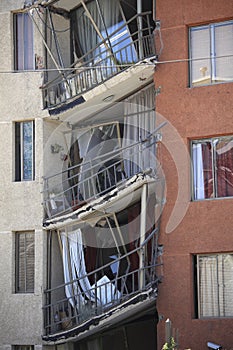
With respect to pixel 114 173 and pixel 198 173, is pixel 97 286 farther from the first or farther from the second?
pixel 198 173

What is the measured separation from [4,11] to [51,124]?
372 centimetres

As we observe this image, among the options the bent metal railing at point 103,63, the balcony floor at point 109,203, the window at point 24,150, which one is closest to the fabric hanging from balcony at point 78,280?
the balcony floor at point 109,203

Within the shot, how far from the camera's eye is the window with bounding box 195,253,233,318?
23406 millimetres

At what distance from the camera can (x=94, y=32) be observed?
2777 cm

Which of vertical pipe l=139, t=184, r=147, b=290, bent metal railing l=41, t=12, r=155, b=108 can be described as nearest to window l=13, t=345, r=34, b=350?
vertical pipe l=139, t=184, r=147, b=290

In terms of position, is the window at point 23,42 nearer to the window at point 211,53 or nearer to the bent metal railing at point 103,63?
the bent metal railing at point 103,63

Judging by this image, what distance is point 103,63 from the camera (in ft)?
87.4

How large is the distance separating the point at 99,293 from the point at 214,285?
3563mm

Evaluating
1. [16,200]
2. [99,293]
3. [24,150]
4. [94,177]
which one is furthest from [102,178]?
[99,293]

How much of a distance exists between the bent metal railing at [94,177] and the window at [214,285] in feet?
9.46

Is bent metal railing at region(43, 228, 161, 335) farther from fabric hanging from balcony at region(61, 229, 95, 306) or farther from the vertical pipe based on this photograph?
fabric hanging from balcony at region(61, 229, 95, 306)

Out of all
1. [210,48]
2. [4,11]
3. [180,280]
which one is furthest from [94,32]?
[180,280]

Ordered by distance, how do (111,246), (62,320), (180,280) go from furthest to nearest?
1. (111,246)
2. (62,320)
3. (180,280)

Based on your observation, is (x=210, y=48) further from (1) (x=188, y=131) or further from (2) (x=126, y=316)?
(2) (x=126, y=316)
